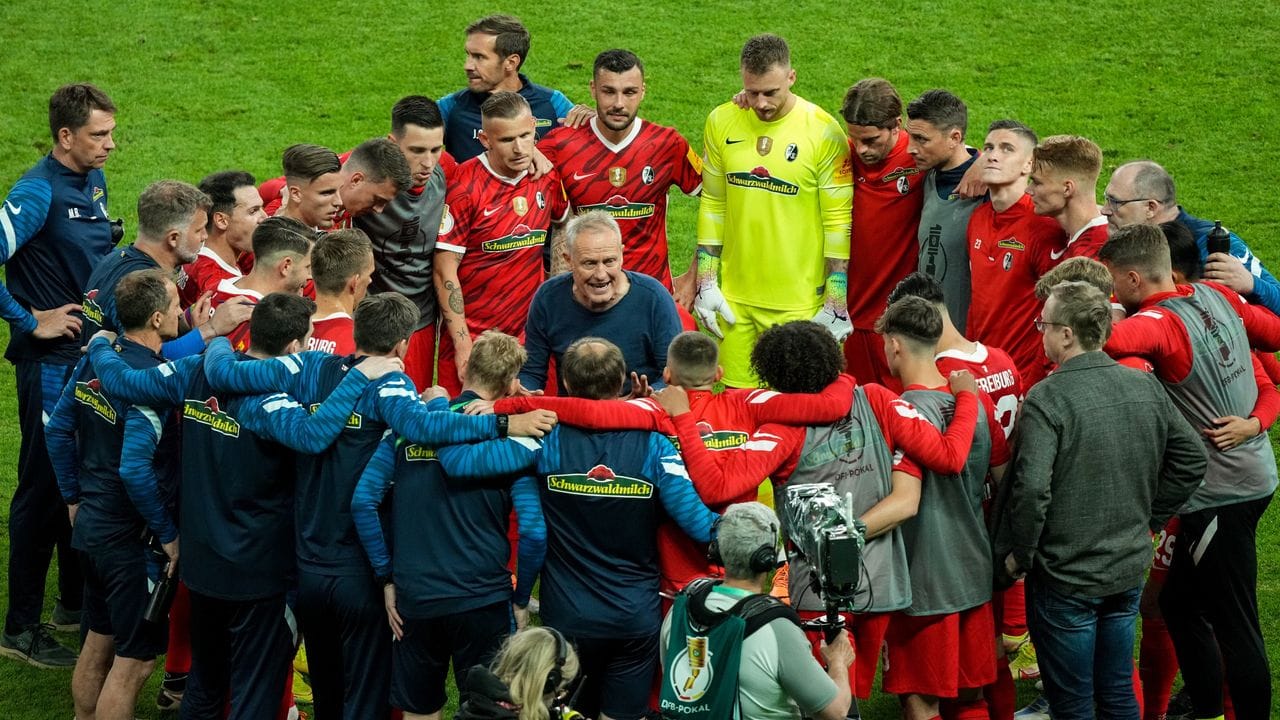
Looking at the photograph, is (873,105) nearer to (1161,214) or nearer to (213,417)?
(1161,214)

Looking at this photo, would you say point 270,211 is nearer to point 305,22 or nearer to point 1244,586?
point 1244,586

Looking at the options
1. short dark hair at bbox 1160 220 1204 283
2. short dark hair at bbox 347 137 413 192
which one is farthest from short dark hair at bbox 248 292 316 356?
short dark hair at bbox 1160 220 1204 283

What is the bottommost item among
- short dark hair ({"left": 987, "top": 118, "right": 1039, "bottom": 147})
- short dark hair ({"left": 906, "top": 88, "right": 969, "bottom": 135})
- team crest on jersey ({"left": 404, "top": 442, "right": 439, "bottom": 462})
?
team crest on jersey ({"left": 404, "top": 442, "right": 439, "bottom": 462})

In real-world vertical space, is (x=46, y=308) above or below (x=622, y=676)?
above

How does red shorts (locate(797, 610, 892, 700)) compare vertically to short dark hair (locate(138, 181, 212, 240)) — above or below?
below

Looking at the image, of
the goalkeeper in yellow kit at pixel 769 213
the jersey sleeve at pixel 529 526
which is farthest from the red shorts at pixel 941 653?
the goalkeeper in yellow kit at pixel 769 213

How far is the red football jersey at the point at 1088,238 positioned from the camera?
6.56 metres

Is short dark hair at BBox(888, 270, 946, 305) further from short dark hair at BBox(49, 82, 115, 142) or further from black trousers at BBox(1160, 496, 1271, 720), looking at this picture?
short dark hair at BBox(49, 82, 115, 142)

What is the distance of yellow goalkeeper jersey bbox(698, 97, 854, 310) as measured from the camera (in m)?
7.55

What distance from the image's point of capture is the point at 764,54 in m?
7.33

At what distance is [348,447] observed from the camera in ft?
17.2

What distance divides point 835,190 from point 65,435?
4008mm

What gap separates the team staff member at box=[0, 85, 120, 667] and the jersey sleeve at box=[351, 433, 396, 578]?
248 cm

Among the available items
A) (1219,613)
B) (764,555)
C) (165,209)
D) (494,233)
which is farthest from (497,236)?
(1219,613)
